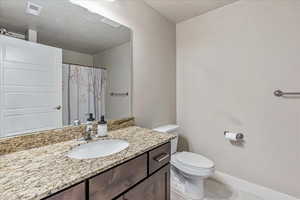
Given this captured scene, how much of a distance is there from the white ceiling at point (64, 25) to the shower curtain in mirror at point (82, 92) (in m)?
0.18

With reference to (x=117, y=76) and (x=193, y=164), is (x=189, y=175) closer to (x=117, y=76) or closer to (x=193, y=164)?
(x=193, y=164)

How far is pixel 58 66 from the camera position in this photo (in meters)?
1.06

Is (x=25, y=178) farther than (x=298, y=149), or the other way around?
(x=298, y=149)

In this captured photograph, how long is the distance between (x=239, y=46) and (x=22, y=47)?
1.98 meters

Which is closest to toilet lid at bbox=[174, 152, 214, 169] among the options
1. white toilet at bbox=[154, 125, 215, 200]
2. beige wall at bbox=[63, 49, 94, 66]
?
white toilet at bbox=[154, 125, 215, 200]

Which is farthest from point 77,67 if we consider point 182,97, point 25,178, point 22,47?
point 182,97

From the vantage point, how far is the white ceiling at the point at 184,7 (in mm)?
1687

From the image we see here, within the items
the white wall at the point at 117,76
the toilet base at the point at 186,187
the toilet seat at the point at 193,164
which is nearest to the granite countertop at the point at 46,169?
the white wall at the point at 117,76

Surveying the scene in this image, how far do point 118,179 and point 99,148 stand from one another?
392 mm

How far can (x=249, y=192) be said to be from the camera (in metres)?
1.62

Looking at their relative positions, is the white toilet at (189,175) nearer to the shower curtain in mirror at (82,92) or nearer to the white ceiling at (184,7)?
the shower curtain in mirror at (82,92)

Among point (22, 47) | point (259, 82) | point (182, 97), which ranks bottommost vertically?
point (182, 97)

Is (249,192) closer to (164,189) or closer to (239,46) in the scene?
(164,189)

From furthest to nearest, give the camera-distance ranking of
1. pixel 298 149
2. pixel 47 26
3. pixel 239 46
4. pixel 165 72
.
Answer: pixel 165 72 < pixel 239 46 < pixel 298 149 < pixel 47 26
